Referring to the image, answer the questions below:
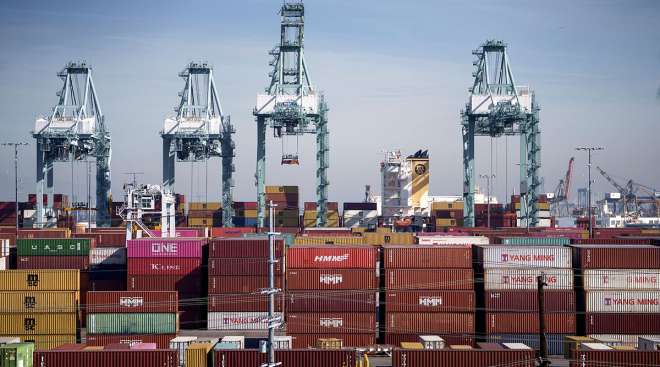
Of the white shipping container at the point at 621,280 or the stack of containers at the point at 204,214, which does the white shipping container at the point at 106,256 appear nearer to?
the white shipping container at the point at 621,280

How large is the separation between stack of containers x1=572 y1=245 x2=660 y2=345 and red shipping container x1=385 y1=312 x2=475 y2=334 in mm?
5434

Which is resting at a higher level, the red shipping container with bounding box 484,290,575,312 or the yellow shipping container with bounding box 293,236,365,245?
the yellow shipping container with bounding box 293,236,365,245

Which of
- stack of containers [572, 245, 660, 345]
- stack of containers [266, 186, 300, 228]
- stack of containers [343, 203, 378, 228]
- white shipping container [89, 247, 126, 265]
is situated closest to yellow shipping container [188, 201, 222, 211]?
stack of containers [266, 186, 300, 228]

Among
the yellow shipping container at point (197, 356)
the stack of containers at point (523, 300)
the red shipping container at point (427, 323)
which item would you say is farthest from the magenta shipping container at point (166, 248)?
the stack of containers at point (523, 300)

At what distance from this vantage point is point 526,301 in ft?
126

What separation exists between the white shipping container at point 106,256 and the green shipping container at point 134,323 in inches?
309

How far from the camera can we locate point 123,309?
1491 inches

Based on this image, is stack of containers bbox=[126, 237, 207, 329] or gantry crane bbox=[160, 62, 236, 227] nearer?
stack of containers bbox=[126, 237, 207, 329]

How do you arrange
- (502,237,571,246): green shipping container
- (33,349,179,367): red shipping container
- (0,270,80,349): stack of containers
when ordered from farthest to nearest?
1. (502,237,571,246): green shipping container
2. (0,270,80,349): stack of containers
3. (33,349,179,367): red shipping container

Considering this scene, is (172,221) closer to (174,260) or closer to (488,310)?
(174,260)

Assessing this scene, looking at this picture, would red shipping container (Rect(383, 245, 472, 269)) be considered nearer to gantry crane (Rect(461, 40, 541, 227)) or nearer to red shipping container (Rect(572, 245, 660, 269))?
red shipping container (Rect(572, 245, 660, 269))

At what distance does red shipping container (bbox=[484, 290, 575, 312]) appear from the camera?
38.4 m

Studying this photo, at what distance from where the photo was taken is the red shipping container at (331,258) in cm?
3984

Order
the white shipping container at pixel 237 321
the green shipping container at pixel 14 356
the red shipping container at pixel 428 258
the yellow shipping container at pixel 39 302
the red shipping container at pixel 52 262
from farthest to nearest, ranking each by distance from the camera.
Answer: the red shipping container at pixel 52 262 → the red shipping container at pixel 428 258 → the white shipping container at pixel 237 321 → the yellow shipping container at pixel 39 302 → the green shipping container at pixel 14 356
